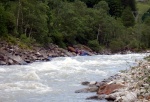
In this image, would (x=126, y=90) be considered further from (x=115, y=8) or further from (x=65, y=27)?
(x=115, y=8)

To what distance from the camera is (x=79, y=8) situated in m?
84.2

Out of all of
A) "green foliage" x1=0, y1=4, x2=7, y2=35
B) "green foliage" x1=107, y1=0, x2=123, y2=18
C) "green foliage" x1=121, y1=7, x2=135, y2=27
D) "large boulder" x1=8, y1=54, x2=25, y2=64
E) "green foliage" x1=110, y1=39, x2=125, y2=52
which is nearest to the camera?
"large boulder" x1=8, y1=54, x2=25, y2=64

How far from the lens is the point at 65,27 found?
227 feet

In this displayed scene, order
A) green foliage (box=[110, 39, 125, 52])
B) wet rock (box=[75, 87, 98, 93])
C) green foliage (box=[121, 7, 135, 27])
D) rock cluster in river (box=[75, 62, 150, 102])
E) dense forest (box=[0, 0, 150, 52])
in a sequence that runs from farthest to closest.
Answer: green foliage (box=[121, 7, 135, 27])
green foliage (box=[110, 39, 125, 52])
dense forest (box=[0, 0, 150, 52])
wet rock (box=[75, 87, 98, 93])
rock cluster in river (box=[75, 62, 150, 102])

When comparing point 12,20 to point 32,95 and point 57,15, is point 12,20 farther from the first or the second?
point 32,95

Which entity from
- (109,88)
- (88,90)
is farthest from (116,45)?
(109,88)

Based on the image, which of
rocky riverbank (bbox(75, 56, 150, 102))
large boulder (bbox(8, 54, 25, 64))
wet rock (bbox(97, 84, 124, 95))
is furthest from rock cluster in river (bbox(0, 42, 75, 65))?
wet rock (bbox(97, 84, 124, 95))

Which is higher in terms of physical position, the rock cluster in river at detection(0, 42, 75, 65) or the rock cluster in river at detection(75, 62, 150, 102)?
the rock cluster in river at detection(75, 62, 150, 102)

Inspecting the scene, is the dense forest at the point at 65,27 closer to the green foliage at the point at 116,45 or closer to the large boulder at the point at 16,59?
the green foliage at the point at 116,45

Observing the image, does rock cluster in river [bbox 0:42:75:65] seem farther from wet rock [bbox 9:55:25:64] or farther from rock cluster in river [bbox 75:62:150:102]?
rock cluster in river [bbox 75:62:150:102]

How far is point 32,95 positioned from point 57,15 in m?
53.0

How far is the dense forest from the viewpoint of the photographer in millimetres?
51181

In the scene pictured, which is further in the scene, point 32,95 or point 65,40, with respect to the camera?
point 65,40

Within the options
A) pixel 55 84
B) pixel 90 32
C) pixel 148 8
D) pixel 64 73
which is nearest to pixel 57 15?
pixel 90 32
